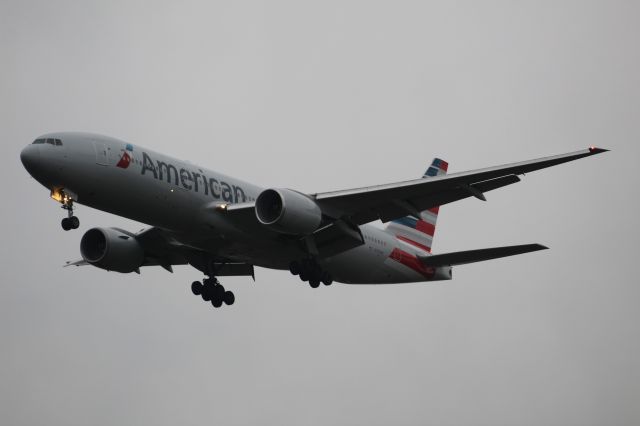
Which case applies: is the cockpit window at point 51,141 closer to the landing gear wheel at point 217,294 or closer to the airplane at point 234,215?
the airplane at point 234,215

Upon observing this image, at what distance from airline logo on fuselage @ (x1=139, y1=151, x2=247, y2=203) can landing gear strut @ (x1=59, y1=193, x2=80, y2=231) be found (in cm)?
249

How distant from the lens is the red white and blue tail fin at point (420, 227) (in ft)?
Answer: 131

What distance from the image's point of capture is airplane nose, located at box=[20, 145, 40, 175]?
1099 inches

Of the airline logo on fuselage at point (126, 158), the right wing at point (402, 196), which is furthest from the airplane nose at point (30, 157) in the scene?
the right wing at point (402, 196)

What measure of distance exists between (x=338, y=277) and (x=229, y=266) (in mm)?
4929

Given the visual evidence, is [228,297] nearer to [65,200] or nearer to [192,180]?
[192,180]

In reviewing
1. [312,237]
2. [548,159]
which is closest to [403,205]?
[312,237]

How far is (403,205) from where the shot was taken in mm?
31828

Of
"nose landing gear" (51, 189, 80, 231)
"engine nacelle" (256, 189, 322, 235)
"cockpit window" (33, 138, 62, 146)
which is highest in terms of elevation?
"cockpit window" (33, 138, 62, 146)

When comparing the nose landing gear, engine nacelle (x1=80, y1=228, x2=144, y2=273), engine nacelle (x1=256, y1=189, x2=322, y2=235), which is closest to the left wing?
engine nacelle (x1=80, y1=228, x2=144, y2=273)

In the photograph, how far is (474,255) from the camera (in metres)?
34.2

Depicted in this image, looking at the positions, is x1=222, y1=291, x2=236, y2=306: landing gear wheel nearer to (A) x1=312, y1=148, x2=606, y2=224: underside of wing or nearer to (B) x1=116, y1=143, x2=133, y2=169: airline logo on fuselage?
(A) x1=312, y1=148, x2=606, y2=224: underside of wing

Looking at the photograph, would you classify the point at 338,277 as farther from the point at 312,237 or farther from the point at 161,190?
the point at 161,190

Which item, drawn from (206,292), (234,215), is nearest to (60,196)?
(234,215)
